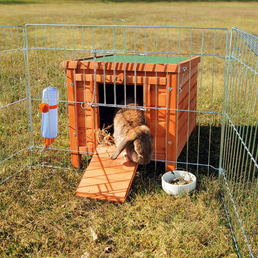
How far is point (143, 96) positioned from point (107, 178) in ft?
3.60

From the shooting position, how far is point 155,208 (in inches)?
144

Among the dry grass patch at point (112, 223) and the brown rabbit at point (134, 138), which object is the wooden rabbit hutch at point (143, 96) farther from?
the dry grass patch at point (112, 223)

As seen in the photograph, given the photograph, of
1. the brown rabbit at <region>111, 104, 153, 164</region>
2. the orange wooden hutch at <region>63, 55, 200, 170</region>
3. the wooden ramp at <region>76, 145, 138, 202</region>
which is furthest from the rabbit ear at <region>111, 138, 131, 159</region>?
the orange wooden hutch at <region>63, 55, 200, 170</region>

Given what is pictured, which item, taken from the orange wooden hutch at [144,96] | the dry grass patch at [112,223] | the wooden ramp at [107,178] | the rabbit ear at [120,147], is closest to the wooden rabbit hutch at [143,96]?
the orange wooden hutch at [144,96]

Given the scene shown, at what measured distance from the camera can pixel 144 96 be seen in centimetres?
427

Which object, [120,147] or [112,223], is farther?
[120,147]

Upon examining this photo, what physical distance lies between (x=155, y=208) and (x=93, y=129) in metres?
1.42

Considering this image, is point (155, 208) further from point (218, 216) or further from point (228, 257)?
point (228, 257)

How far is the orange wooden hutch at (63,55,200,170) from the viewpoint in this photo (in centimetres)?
412

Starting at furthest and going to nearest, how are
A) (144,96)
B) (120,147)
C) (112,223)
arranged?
(144,96) → (120,147) → (112,223)

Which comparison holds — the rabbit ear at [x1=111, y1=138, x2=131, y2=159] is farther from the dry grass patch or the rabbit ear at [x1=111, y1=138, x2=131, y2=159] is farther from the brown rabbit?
the dry grass patch

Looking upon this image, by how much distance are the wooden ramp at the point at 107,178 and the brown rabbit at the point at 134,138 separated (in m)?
0.15

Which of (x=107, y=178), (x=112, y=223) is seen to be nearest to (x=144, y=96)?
(x=107, y=178)

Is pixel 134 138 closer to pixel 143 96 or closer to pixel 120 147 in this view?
pixel 120 147
